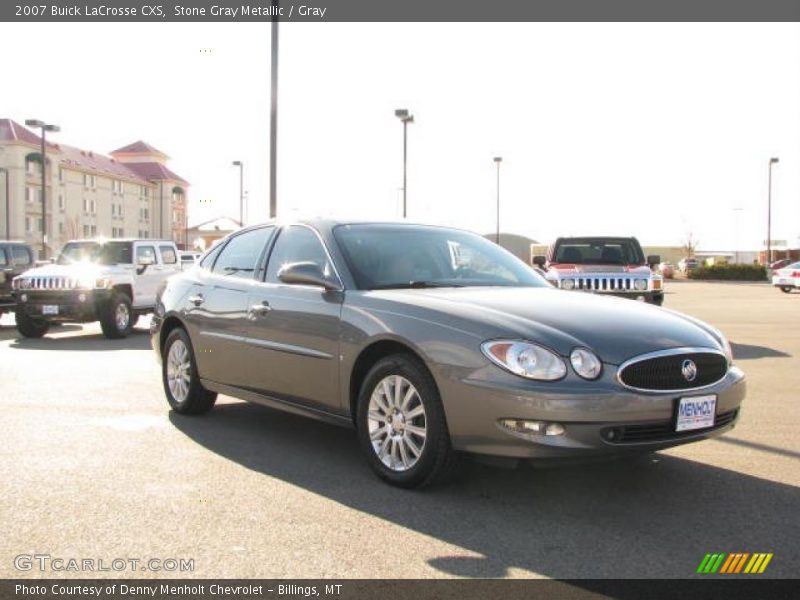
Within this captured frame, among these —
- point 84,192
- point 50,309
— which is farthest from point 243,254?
point 84,192

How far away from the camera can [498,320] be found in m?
4.50

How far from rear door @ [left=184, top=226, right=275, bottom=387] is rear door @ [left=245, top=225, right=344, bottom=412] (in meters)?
0.14

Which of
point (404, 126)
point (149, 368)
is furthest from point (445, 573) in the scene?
point (404, 126)

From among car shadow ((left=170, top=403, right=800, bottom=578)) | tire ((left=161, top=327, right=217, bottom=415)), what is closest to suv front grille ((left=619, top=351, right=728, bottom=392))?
car shadow ((left=170, top=403, right=800, bottom=578))

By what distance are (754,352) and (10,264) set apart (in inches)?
573

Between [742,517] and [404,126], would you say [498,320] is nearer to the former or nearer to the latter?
[742,517]

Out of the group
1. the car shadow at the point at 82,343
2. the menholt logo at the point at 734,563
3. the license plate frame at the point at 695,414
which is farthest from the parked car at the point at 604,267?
the menholt logo at the point at 734,563

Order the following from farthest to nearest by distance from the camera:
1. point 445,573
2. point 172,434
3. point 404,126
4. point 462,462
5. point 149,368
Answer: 1. point 404,126
2. point 149,368
3. point 172,434
4. point 462,462
5. point 445,573

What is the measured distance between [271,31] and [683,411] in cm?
1288

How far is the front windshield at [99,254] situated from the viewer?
15719 millimetres

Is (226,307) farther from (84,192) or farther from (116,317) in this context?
(84,192)

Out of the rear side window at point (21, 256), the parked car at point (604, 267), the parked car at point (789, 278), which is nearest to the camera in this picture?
the parked car at point (604, 267)

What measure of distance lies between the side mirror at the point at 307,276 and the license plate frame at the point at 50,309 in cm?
1049

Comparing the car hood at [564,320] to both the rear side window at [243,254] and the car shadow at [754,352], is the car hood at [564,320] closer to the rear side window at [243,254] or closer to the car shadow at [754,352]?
the rear side window at [243,254]
